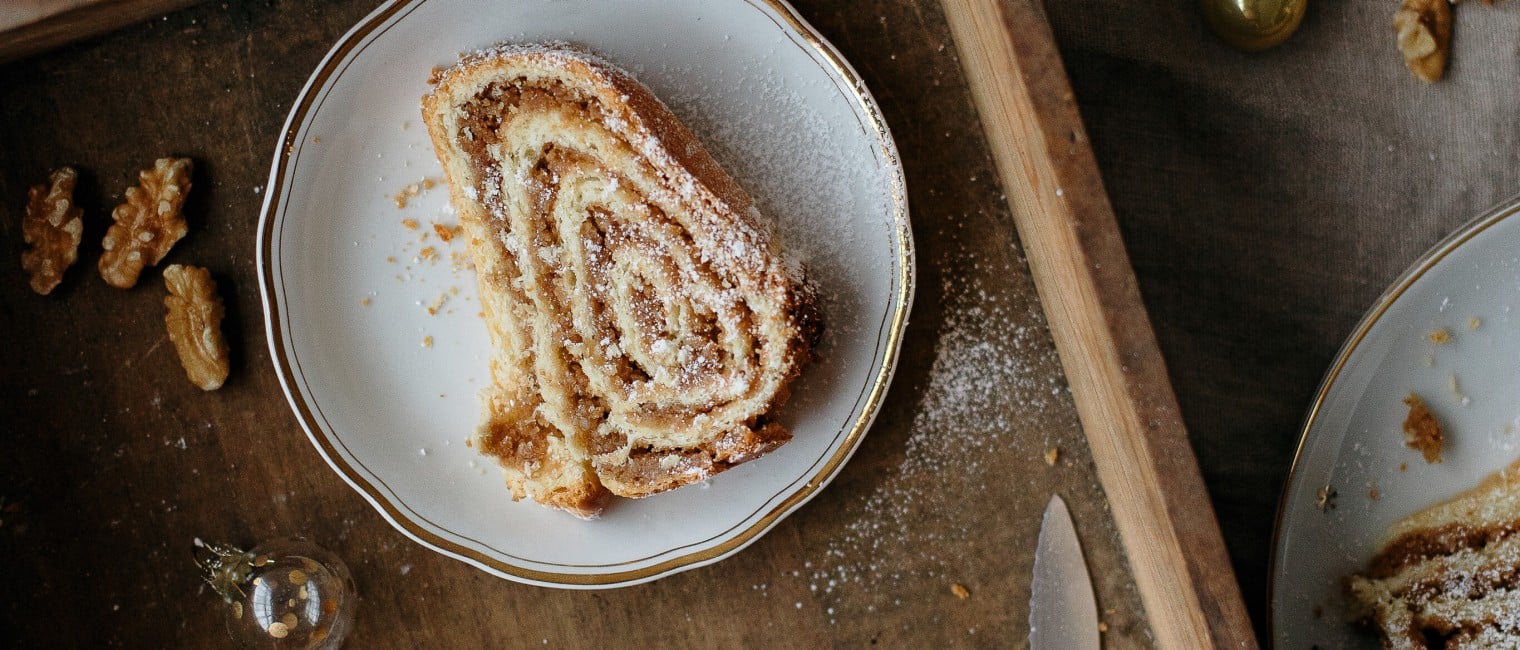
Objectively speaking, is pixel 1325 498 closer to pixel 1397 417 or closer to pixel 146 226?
pixel 1397 417

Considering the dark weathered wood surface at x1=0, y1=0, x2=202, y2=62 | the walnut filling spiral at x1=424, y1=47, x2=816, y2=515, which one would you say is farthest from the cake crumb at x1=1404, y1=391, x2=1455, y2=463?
the dark weathered wood surface at x1=0, y1=0, x2=202, y2=62

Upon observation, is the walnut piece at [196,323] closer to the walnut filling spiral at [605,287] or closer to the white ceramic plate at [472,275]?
the white ceramic plate at [472,275]

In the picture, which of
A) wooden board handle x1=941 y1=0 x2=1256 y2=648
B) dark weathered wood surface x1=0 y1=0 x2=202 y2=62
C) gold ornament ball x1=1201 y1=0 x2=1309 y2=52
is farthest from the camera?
gold ornament ball x1=1201 y1=0 x2=1309 y2=52

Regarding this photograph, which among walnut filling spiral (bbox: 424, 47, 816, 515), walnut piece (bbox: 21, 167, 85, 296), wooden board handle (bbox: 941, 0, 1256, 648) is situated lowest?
walnut piece (bbox: 21, 167, 85, 296)

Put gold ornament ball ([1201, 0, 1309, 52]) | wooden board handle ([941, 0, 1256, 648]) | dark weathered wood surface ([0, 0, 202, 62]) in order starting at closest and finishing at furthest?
wooden board handle ([941, 0, 1256, 648]) → dark weathered wood surface ([0, 0, 202, 62]) → gold ornament ball ([1201, 0, 1309, 52])

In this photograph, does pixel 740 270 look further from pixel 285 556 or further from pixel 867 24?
pixel 285 556

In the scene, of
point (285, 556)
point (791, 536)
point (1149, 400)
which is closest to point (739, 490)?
point (791, 536)

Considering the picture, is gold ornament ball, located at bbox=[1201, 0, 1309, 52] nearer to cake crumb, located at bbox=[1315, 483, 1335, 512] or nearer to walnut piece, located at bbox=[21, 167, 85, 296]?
cake crumb, located at bbox=[1315, 483, 1335, 512]

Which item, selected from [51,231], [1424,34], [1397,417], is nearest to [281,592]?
[51,231]
